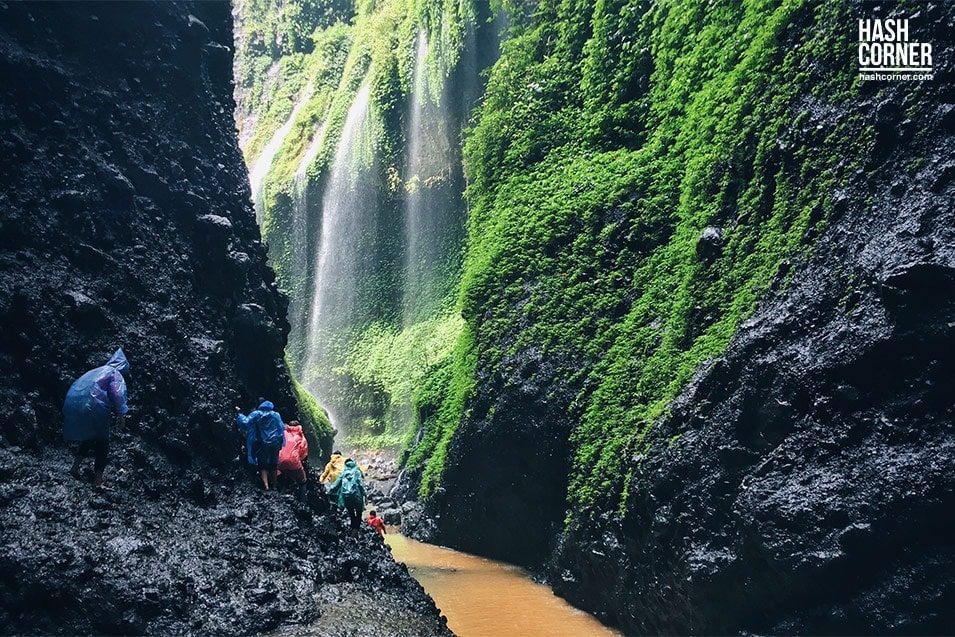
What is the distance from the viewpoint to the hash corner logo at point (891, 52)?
23.5 ft

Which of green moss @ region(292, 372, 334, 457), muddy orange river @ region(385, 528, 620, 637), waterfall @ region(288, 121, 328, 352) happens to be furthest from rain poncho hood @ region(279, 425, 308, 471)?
waterfall @ region(288, 121, 328, 352)

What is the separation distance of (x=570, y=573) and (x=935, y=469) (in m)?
5.85

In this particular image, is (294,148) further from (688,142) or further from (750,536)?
(750,536)

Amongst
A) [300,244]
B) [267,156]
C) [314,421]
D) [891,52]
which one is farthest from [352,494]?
[267,156]

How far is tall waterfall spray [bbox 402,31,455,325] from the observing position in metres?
24.2

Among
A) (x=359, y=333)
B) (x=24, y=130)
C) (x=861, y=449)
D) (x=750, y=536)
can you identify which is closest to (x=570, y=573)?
(x=750, y=536)

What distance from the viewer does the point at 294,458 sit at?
9.10 m

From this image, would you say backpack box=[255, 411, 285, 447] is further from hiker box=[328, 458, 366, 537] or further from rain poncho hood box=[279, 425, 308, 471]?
hiker box=[328, 458, 366, 537]

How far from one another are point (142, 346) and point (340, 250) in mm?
21273

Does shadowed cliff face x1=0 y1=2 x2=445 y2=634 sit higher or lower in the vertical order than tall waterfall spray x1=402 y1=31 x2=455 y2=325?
lower

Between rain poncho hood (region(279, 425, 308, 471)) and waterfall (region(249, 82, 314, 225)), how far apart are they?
2500 cm

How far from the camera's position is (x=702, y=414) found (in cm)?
826

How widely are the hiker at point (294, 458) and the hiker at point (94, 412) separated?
2.80 meters

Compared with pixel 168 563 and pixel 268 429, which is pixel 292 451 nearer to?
pixel 268 429
